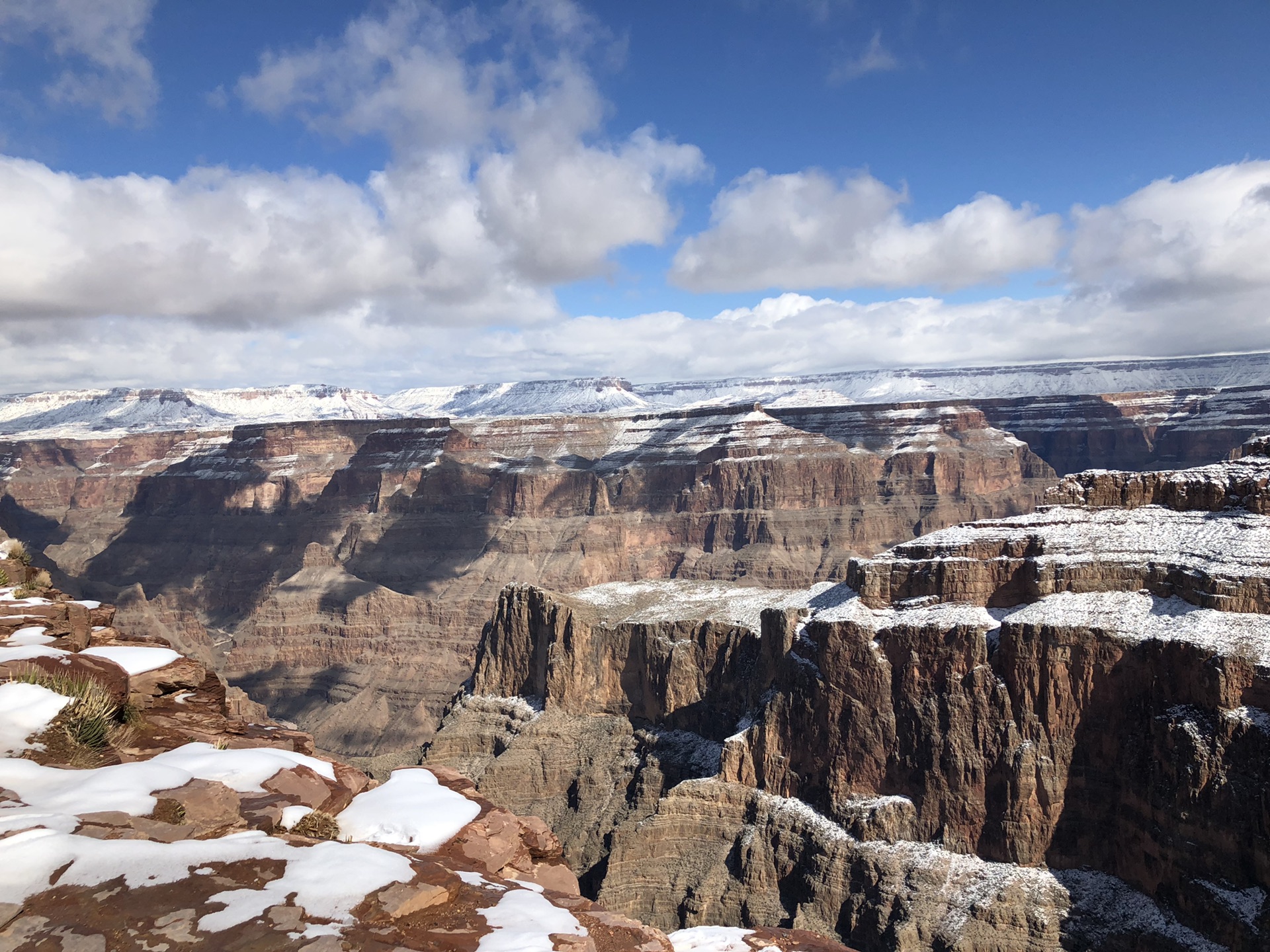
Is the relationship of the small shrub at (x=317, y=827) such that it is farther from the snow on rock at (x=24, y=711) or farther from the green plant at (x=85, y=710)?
the snow on rock at (x=24, y=711)

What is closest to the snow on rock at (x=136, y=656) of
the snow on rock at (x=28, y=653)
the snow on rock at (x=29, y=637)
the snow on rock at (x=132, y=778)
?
the snow on rock at (x=28, y=653)

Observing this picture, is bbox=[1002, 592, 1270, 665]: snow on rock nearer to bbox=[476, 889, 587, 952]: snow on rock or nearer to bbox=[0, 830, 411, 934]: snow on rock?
bbox=[476, 889, 587, 952]: snow on rock

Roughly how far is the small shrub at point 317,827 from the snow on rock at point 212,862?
87 centimetres

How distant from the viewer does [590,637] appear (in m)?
76.6

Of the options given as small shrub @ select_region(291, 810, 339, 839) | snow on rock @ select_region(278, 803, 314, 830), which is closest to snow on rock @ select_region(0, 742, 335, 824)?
snow on rock @ select_region(278, 803, 314, 830)

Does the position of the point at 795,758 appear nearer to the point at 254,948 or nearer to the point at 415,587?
the point at 254,948

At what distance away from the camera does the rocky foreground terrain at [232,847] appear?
9328 mm

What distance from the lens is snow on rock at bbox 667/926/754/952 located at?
12.8 m

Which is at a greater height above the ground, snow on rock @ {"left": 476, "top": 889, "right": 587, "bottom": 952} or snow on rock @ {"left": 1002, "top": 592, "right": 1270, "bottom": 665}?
snow on rock @ {"left": 476, "top": 889, "right": 587, "bottom": 952}

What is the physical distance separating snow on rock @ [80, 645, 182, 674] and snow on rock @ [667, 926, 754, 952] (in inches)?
461

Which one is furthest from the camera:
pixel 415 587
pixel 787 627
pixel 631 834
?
pixel 415 587

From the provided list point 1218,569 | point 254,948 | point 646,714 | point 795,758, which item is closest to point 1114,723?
point 1218,569

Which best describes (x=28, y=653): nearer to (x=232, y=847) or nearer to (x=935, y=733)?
(x=232, y=847)

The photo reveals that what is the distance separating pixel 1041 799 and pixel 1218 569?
1567 cm
